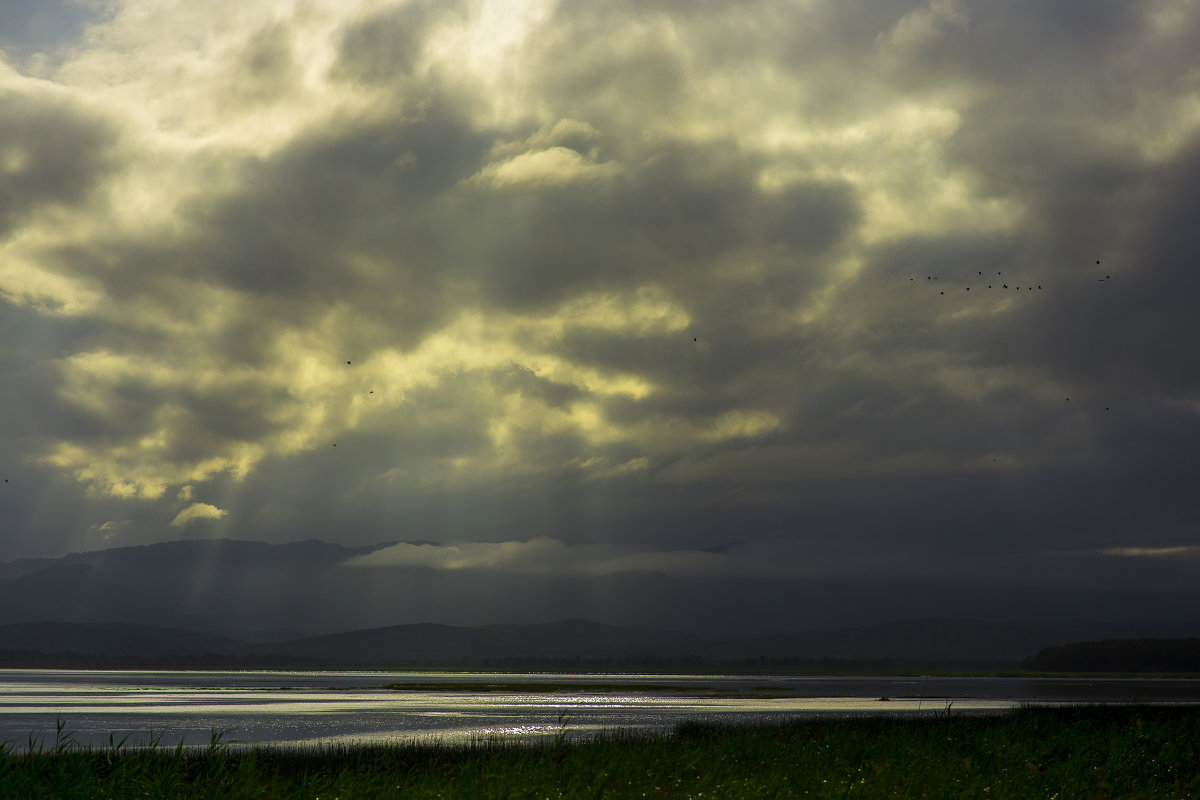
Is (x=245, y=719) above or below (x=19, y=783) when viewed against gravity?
below

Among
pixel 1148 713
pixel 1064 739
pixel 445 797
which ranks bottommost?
pixel 1148 713

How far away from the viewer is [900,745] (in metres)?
41.8

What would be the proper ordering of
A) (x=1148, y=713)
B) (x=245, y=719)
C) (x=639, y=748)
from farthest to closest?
(x=245, y=719) → (x=1148, y=713) → (x=639, y=748)

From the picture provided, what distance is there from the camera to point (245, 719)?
307ft

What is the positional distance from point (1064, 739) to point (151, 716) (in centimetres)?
8486

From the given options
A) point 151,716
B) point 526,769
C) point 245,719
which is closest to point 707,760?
point 526,769

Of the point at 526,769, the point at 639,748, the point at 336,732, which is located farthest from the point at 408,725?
the point at 526,769

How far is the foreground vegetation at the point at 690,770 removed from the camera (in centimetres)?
2753

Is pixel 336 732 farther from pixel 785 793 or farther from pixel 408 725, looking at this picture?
pixel 785 793

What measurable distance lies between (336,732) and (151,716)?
105 feet

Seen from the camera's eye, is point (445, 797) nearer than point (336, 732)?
Yes

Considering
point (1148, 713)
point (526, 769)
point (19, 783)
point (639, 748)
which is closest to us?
point (19, 783)

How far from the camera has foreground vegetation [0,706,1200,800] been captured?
27.5 metres

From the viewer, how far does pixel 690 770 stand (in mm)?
34781
